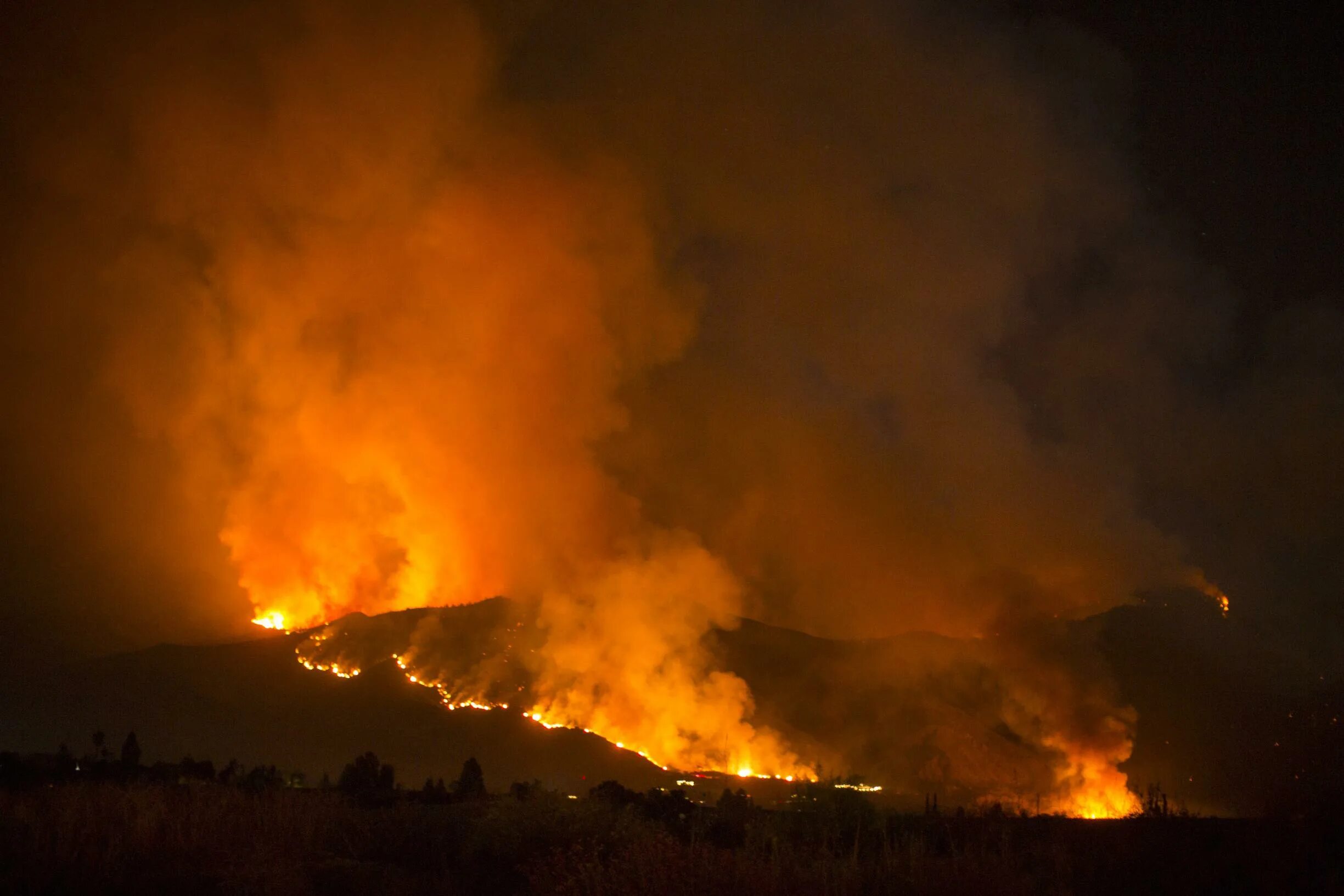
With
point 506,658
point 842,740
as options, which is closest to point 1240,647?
point 842,740

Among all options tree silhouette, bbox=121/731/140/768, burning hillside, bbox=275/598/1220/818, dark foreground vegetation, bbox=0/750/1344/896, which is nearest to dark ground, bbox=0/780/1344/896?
dark foreground vegetation, bbox=0/750/1344/896

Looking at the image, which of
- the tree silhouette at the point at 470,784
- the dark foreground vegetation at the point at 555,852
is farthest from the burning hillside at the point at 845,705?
the dark foreground vegetation at the point at 555,852

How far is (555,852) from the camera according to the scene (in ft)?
Answer: 41.9

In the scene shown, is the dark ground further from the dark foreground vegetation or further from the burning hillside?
the burning hillside

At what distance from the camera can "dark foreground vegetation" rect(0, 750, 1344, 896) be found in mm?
10773

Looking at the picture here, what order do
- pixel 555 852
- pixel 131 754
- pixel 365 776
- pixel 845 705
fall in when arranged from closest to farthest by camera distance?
1. pixel 555 852
2. pixel 365 776
3. pixel 131 754
4. pixel 845 705

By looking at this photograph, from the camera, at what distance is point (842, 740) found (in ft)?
273

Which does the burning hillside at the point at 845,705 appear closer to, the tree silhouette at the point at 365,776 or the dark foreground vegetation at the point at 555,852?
the tree silhouette at the point at 365,776

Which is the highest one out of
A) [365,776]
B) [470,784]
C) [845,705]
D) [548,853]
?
[845,705]

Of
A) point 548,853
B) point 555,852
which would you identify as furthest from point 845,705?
point 555,852

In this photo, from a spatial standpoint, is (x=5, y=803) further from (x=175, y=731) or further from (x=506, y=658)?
(x=175, y=731)

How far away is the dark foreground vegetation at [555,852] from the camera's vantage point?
424 inches

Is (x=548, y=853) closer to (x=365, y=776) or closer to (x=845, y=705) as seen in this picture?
(x=365, y=776)

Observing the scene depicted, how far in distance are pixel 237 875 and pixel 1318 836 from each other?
52.9 ft
